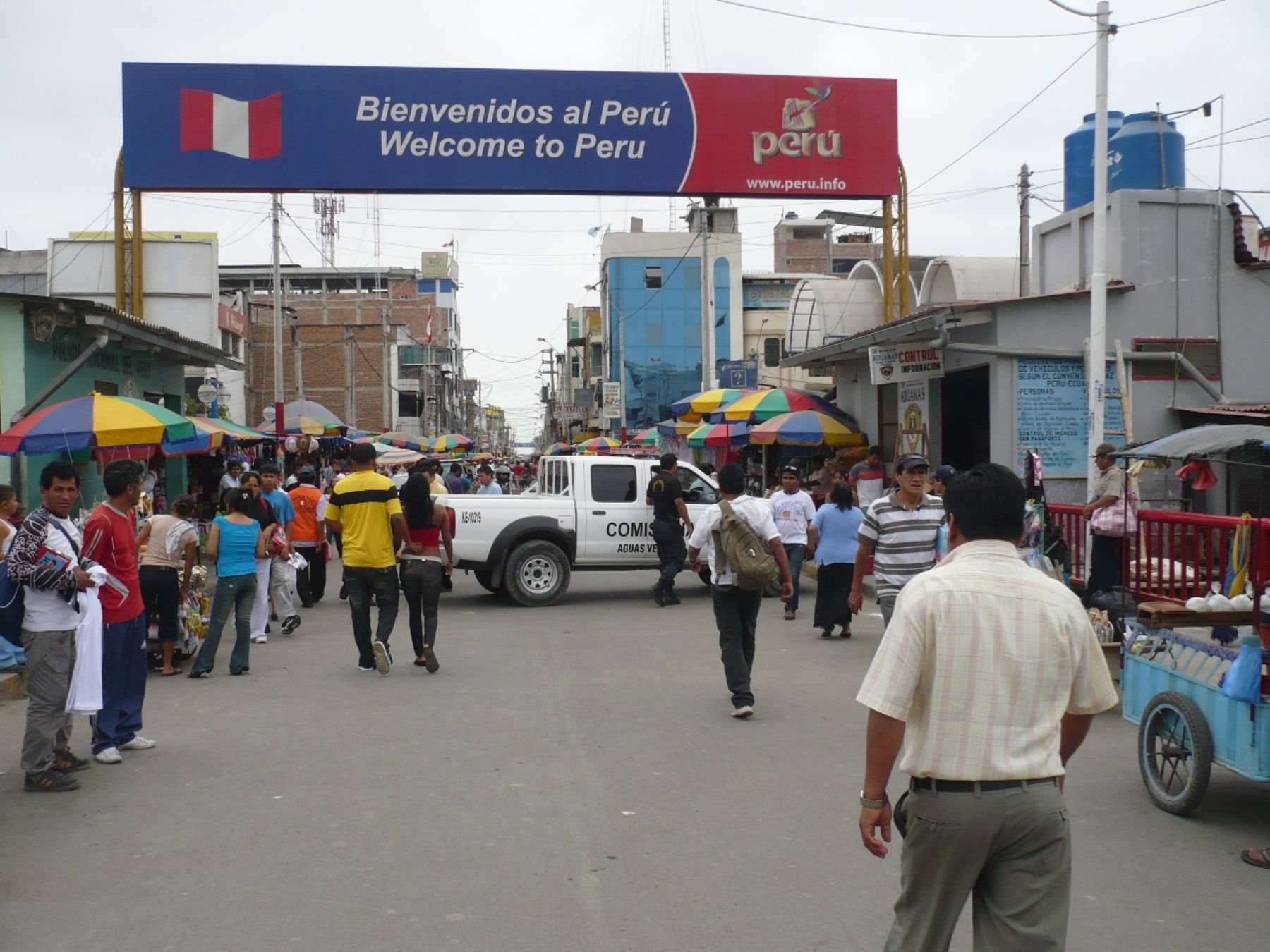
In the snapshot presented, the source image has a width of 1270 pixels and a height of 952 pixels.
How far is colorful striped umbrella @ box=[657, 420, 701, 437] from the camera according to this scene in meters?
28.7

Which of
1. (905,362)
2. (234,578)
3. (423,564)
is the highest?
(905,362)

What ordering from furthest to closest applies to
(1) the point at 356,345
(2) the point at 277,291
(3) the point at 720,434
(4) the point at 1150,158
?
(1) the point at 356,345 → (2) the point at 277,291 → (3) the point at 720,434 → (4) the point at 1150,158

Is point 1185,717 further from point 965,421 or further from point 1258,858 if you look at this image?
point 965,421

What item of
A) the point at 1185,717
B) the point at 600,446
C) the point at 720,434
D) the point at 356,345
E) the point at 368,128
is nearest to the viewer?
the point at 1185,717

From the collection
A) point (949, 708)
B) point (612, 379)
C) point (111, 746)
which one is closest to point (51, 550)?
point (111, 746)

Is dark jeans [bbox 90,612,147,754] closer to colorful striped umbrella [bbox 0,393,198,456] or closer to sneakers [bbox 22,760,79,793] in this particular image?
sneakers [bbox 22,760,79,793]

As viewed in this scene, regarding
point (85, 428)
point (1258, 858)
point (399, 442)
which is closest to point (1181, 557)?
point (1258, 858)

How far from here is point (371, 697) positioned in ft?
30.8

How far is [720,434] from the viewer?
24.1m

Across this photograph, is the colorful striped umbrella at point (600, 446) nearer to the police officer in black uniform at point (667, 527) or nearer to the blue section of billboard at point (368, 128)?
the blue section of billboard at point (368, 128)

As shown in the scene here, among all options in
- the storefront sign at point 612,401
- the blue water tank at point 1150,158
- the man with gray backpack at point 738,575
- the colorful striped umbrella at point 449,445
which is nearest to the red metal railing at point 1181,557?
the man with gray backpack at point 738,575

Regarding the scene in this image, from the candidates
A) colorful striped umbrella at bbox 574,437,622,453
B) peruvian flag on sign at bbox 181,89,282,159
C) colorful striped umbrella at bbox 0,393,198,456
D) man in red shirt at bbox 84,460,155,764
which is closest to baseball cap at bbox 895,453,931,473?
man in red shirt at bbox 84,460,155,764

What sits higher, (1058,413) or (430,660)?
(1058,413)

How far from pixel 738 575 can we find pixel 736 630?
444mm
